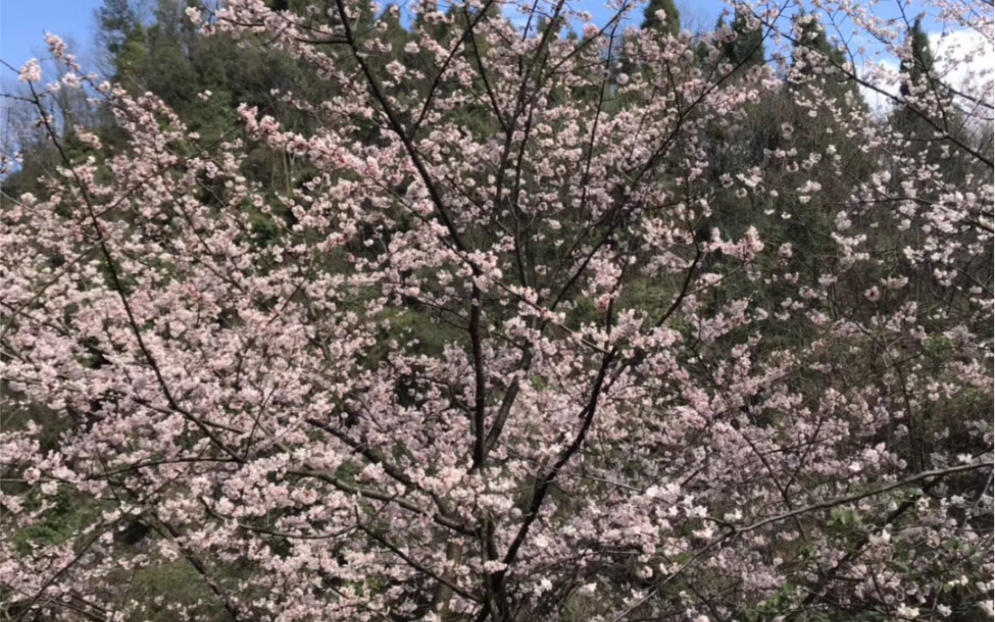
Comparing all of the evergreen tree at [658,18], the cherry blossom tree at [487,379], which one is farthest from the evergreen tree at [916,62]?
the evergreen tree at [658,18]

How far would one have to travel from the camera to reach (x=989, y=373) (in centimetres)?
600

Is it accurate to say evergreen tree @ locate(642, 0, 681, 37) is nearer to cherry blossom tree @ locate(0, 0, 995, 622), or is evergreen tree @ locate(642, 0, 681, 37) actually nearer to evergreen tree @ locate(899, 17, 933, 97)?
cherry blossom tree @ locate(0, 0, 995, 622)

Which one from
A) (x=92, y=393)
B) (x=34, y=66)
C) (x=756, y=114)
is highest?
(x=756, y=114)

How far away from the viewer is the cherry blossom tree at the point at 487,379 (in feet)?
10.6

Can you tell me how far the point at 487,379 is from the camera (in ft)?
16.8

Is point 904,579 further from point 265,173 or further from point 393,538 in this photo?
point 265,173

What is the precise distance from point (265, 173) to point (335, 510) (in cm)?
678

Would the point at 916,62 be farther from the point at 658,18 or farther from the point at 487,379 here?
the point at 487,379

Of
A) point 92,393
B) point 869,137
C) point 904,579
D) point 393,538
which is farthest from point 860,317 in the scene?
point 92,393

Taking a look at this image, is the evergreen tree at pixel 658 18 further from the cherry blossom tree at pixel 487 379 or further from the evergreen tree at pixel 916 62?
the evergreen tree at pixel 916 62

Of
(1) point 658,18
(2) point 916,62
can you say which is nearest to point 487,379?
(1) point 658,18

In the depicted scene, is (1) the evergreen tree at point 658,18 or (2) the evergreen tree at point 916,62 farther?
(1) the evergreen tree at point 658,18

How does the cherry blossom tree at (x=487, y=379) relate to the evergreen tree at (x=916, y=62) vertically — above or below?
below

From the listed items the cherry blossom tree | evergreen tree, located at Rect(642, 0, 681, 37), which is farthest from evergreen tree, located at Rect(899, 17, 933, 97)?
evergreen tree, located at Rect(642, 0, 681, 37)
